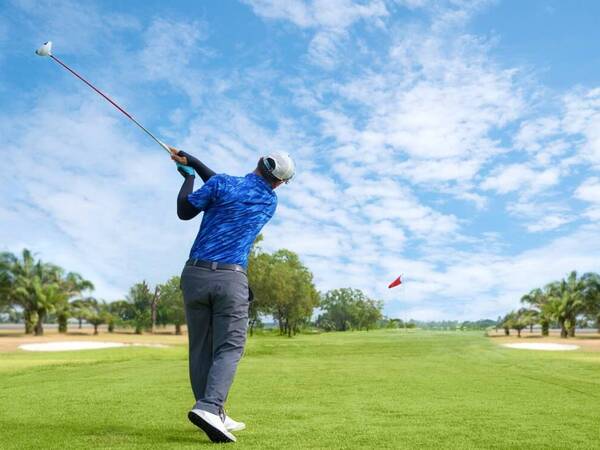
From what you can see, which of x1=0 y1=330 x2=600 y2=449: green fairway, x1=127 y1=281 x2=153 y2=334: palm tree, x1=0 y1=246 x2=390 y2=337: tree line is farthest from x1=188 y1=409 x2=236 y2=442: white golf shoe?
x1=127 y1=281 x2=153 y2=334: palm tree

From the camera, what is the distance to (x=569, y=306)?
2606 inches

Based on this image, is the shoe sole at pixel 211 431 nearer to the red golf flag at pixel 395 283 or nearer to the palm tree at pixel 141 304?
the red golf flag at pixel 395 283

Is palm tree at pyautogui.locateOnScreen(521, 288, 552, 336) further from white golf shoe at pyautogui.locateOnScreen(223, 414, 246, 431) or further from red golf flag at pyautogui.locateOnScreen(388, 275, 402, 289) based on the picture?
white golf shoe at pyautogui.locateOnScreen(223, 414, 246, 431)

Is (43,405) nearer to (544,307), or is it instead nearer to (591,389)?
(591,389)

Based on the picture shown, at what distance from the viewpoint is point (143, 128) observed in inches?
268

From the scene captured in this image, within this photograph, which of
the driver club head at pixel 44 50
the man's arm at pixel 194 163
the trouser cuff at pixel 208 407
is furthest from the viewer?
the driver club head at pixel 44 50

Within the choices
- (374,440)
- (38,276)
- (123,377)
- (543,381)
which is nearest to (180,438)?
(374,440)

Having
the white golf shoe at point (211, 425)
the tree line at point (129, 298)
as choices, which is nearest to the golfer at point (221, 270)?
the white golf shoe at point (211, 425)

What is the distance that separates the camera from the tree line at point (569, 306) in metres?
65.9

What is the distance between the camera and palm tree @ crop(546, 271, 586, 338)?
6588cm

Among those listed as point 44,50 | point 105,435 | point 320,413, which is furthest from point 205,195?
point 44,50

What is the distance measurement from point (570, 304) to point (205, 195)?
6934 centimetres

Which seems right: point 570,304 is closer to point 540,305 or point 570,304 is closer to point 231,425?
point 540,305

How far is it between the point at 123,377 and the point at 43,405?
4619 millimetres
